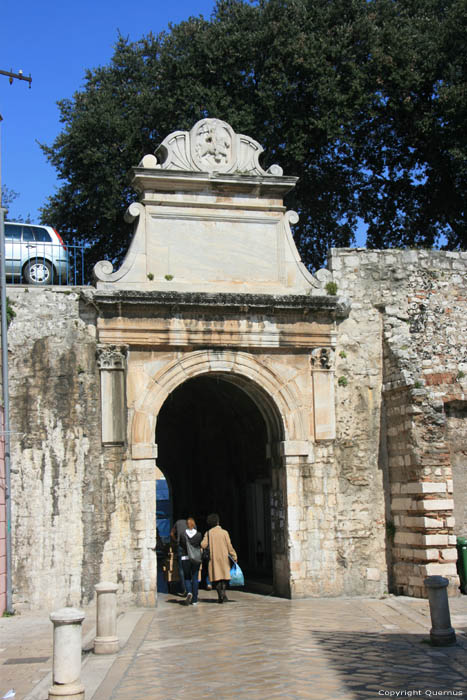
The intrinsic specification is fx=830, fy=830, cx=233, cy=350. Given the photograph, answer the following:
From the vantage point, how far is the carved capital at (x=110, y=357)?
12.8 m

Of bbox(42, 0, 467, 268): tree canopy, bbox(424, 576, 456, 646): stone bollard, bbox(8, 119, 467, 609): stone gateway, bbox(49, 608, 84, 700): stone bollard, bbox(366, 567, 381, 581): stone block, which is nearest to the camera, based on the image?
bbox(49, 608, 84, 700): stone bollard

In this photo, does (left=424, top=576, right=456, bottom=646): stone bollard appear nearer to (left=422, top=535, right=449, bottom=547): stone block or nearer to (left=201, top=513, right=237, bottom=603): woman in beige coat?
(left=422, top=535, right=449, bottom=547): stone block

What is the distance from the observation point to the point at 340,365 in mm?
13898

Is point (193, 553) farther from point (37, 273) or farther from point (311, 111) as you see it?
point (311, 111)

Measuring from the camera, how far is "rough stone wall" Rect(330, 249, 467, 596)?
41.9 ft

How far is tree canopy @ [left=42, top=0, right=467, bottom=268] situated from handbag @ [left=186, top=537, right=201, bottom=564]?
39.2 feet

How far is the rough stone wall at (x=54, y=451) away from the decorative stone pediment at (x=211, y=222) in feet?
4.80

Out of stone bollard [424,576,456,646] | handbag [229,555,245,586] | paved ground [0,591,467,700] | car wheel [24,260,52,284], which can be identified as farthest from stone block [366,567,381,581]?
car wheel [24,260,52,284]

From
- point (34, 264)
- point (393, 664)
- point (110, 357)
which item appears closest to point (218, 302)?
point (110, 357)

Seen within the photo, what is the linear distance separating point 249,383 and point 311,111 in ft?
35.5

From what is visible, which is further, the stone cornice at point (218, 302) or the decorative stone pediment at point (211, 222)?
the decorative stone pediment at point (211, 222)

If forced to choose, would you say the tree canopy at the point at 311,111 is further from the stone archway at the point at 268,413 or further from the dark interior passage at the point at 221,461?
the stone archway at the point at 268,413

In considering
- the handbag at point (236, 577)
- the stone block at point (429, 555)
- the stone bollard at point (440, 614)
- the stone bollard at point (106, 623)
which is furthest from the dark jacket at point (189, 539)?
the stone bollard at point (440, 614)

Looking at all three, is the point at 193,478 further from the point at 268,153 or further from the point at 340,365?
the point at 268,153
